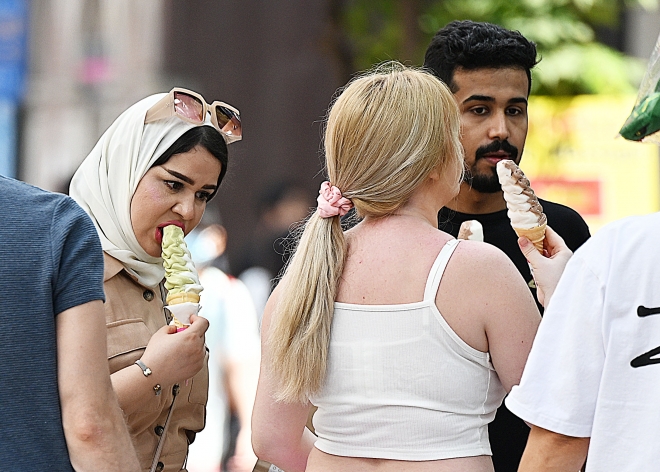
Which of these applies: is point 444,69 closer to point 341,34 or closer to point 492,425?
point 492,425

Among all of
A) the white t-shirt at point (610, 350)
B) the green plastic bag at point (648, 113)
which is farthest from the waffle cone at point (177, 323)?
the green plastic bag at point (648, 113)

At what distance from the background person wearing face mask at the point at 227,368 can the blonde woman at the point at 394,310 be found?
4774 millimetres

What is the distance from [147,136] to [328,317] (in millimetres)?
926

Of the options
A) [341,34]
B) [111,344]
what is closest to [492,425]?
[111,344]

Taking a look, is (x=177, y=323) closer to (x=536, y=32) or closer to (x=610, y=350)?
(x=610, y=350)

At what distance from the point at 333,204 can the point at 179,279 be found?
0.60 meters

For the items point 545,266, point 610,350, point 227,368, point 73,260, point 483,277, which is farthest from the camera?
point 227,368

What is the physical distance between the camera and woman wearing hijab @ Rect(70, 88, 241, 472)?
2789 mm

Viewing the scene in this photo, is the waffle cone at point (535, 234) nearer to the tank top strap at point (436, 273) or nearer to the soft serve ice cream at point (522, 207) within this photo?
the soft serve ice cream at point (522, 207)

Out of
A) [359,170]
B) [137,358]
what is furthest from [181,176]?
[359,170]

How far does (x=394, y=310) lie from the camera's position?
2.32m

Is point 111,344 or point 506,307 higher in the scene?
point 506,307

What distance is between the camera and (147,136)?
2.95 metres

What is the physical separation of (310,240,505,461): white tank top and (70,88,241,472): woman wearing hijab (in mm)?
570
